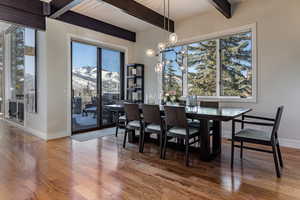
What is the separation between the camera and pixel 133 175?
2.33 metres

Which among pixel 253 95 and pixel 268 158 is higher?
pixel 253 95

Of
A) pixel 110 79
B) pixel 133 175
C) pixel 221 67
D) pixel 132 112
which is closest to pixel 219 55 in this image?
pixel 221 67

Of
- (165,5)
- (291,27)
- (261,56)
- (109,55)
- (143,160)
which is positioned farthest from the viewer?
(109,55)

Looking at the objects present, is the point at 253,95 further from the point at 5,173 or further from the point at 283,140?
the point at 5,173

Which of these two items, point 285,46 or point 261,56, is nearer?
point 285,46

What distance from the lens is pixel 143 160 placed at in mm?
2836

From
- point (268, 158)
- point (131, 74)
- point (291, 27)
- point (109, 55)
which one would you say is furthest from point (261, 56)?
point (109, 55)

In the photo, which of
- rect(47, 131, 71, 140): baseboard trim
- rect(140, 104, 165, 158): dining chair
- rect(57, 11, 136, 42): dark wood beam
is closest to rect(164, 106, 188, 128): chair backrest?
rect(140, 104, 165, 158): dining chair

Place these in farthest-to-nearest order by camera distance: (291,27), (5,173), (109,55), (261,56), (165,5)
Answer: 1. (109,55)
2. (165,5)
3. (261,56)
4. (291,27)
5. (5,173)

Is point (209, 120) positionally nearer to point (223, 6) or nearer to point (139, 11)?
point (223, 6)

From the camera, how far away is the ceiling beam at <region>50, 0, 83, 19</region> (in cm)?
337

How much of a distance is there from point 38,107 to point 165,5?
3810mm

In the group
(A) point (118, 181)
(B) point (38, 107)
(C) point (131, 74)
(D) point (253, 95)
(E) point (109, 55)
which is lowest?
(A) point (118, 181)

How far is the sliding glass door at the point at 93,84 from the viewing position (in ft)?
15.5
